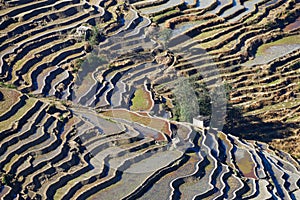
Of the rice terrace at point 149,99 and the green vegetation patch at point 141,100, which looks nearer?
the rice terrace at point 149,99

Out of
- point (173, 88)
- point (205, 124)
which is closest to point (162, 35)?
point (173, 88)

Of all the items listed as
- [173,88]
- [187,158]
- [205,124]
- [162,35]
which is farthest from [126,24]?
[187,158]

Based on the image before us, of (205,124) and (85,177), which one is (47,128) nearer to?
(85,177)

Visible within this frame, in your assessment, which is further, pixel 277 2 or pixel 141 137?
pixel 277 2

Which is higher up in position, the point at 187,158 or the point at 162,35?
the point at 162,35

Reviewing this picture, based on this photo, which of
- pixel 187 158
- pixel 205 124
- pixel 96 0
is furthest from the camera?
pixel 96 0

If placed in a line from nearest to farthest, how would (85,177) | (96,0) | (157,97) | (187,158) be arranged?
(85,177)
(187,158)
(157,97)
(96,0)

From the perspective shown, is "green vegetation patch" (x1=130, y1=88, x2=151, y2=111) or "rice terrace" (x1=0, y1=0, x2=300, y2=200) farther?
"green vegetation patch" (x1=130, y1=88, x2=151, y2=111)
